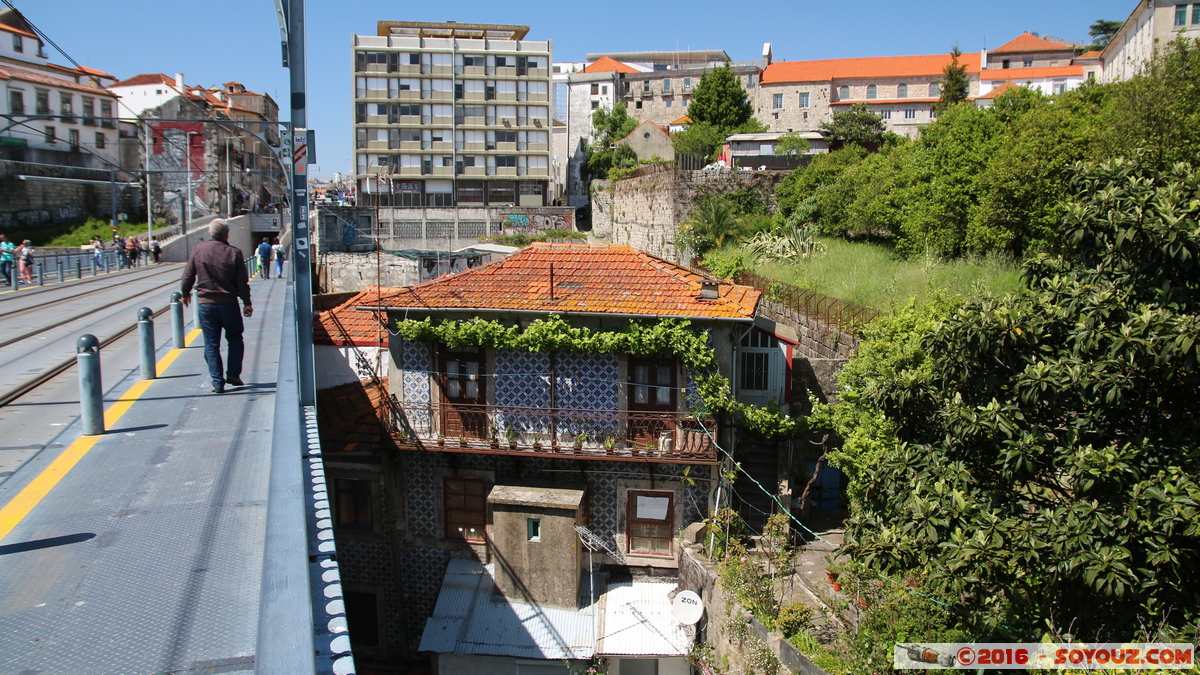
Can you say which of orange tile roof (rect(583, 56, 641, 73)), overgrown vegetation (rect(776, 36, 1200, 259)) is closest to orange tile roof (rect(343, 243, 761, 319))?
overgrown vegetation (rect(776, 36, 1200, 259))

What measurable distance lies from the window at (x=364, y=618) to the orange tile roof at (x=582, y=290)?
615 centimetres

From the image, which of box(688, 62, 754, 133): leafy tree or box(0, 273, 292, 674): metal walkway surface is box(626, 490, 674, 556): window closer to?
box(0, 273, 292, 674): metal walkway surface

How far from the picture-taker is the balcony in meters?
14.0

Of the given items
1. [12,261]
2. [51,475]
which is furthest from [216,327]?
[12,261]

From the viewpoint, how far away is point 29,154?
160 ft

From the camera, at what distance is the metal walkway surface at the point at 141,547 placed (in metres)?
3.06

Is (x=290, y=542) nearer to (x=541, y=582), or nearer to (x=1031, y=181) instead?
(x=541, y=582)

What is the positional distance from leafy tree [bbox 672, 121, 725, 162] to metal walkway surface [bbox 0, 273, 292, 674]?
45745mm

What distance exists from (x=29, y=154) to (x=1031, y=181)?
56348mm

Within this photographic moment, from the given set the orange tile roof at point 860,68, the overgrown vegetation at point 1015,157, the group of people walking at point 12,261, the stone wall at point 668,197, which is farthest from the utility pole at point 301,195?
the orange tile roof at point 860,68

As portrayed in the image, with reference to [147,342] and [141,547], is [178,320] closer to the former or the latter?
[147,342]

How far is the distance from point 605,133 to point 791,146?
35086mm

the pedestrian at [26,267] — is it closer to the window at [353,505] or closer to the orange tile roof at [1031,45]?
the window at [353,505]

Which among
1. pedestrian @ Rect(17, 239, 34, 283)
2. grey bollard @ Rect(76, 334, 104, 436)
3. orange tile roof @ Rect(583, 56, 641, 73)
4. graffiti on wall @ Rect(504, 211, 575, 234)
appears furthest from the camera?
orange tile roof @ Rect(583, 56, 641, 73)
